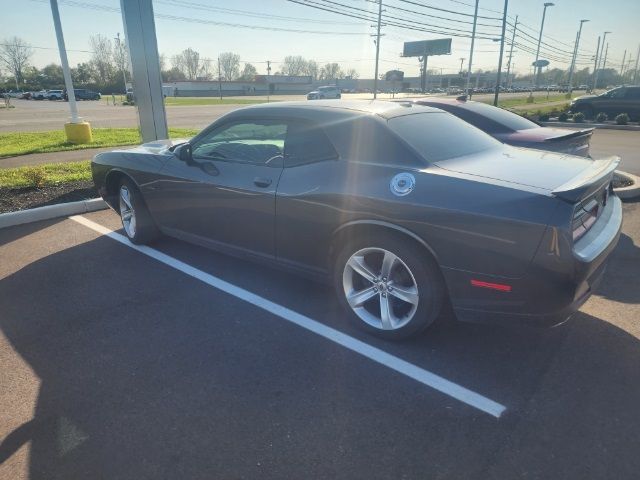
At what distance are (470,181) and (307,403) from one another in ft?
5.32

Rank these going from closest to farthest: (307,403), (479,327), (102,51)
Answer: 1. (307,403)
2. (479,327)
3. (102,51)

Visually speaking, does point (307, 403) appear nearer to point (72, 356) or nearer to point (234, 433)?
point (234, 433)

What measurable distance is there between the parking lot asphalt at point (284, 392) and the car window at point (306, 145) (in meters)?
1.18

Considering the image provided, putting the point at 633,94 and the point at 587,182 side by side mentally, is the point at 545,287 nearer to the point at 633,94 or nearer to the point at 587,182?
the point at 587,182

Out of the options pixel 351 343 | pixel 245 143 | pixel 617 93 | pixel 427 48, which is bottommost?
pixel 351 343

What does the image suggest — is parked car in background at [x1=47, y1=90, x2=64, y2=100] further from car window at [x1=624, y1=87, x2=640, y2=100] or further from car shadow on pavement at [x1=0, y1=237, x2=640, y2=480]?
car shadow on pavement at [x1=0, y1=237, x2=640, y2=480]

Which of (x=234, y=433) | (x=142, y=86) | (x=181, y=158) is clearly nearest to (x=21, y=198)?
(x=142, y=86)

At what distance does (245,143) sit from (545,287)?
2.70m

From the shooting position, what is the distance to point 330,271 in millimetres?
3336

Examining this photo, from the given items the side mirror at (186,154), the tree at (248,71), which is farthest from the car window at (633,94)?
the tree at (248,71)

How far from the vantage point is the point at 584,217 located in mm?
2686

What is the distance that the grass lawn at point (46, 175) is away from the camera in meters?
7.05

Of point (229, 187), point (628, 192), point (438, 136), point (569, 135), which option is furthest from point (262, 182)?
point (628, 192)

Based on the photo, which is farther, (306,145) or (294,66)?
(294,66)
